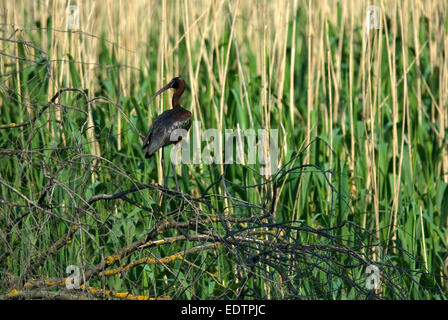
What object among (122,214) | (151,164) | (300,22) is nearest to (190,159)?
(151,164)

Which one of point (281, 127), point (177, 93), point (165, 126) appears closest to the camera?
point (165, 126)

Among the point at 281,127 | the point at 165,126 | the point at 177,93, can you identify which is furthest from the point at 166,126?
the point at 281,127

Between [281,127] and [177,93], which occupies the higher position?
[177,93]

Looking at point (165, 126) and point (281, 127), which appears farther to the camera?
point (281, 127)

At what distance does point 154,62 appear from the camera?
17.8ft

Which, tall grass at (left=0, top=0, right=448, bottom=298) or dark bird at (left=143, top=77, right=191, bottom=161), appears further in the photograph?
tall grass at (left=0, top=0, right=448, bottom=298)

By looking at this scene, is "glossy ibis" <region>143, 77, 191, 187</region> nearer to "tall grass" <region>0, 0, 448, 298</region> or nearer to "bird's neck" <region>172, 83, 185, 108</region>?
"bird's neck" <region>172, 83, 185, 108</region>

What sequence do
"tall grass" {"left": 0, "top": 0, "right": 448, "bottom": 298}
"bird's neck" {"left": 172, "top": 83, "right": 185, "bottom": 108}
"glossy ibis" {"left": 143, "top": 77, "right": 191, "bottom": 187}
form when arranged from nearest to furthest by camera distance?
"glossy ibis" {"left": 143, "top": 77, "right": 191, "bottom": 187}, "bird's neck" {"left": 172, "top": 83, "right": 185, "bottom": 108}, "tall grass" {"left": 0, "top": 0, "right": 448, "bottom": 298}

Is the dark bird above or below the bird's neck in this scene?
below

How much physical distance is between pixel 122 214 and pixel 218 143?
27.3 inches

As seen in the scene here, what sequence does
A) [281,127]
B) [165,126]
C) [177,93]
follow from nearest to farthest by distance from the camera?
[165,126] < [177,93] < [281,127]

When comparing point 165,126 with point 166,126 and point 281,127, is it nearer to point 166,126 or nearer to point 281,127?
point 166,126

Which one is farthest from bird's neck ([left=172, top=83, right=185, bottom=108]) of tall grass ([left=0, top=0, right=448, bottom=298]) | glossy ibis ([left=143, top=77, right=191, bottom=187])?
tall grass ([left=0, top=0, right=448, bottom=298])

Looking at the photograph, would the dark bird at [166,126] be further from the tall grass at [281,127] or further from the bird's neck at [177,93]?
the tall grass at [281,127]
